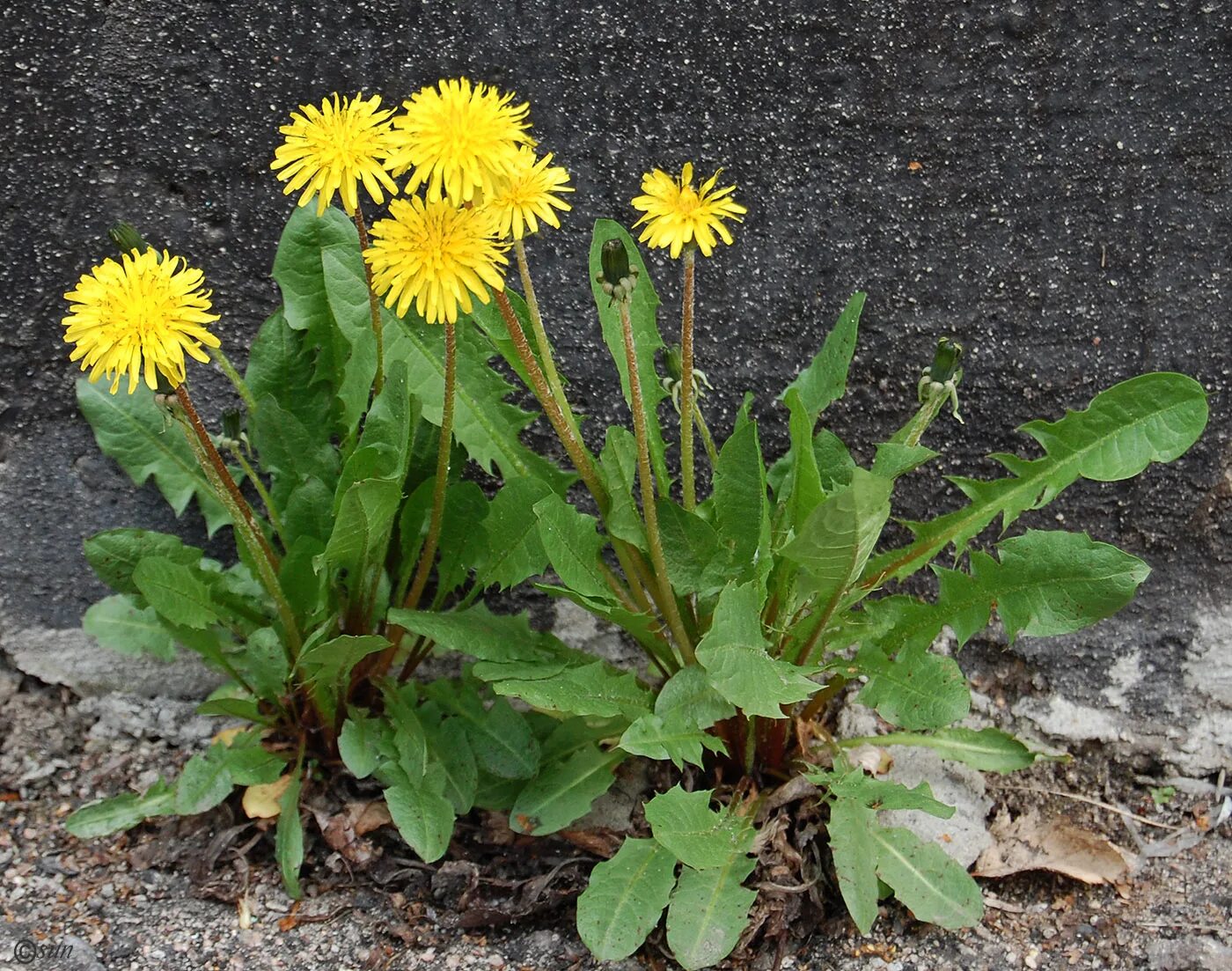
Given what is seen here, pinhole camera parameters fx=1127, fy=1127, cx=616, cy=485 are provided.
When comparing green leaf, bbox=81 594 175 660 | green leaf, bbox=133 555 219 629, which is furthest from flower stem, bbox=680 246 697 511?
green leaf, bbox=81 594 175 660

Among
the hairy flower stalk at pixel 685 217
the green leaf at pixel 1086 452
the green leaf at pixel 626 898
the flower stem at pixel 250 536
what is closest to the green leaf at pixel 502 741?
the green leaf at pixel 626 898

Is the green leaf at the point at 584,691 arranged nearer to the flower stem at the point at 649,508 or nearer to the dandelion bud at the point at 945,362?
the flower stem at the point at 649,508

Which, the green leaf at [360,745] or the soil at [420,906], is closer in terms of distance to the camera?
the soil at [420,906]

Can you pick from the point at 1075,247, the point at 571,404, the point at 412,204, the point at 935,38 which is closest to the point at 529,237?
the point at 571,404

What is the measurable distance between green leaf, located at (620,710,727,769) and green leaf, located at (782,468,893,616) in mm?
314

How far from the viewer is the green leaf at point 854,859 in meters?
1.87

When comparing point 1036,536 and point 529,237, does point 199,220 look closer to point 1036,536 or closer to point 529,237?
point 529,237

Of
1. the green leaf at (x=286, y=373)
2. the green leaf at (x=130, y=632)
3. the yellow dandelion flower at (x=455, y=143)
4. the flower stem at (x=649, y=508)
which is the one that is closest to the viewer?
the yellow dandelion flower at (x=455, y=143)

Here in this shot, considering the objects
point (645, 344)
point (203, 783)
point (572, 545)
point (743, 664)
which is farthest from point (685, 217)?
point (203, 783)

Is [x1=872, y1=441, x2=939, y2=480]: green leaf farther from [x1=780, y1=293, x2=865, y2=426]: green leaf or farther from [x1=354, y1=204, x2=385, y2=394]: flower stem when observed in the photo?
[x1=354, y1=204, x2=385, y2=394]: flower stem

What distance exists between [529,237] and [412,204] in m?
0.60

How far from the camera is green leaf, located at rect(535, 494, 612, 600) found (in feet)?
6.21

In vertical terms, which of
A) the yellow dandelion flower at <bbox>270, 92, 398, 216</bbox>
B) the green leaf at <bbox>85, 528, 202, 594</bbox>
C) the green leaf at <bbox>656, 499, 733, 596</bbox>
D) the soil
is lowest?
the soil

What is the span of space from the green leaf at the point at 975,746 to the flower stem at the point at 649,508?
440 mm
